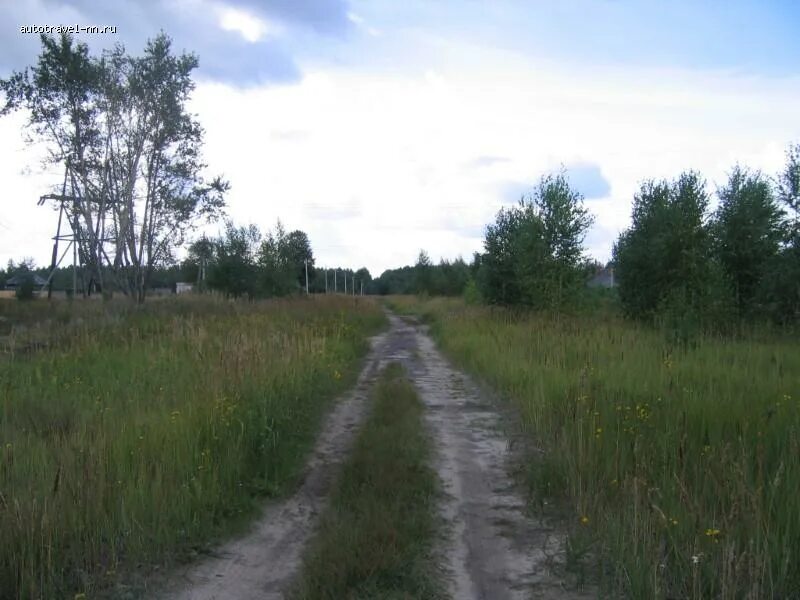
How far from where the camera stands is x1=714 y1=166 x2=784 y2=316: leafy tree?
20.0 metres

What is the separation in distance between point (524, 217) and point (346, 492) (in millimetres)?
17785

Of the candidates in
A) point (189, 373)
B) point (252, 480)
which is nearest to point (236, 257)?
point (189, 373)

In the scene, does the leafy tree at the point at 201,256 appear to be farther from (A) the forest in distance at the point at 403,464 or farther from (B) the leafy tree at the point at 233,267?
(A) the forest in distance at the point at 403,464

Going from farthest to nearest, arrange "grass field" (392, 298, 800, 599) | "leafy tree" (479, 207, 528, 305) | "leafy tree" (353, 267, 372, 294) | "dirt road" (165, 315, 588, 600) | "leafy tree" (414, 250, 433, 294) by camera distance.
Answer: "leafy tree" (353, 267, 372, 294) → "leafy tree" (414, 250, 433, 294) → "leafy tree" (479, 207, 528, 305) → "dirt road" (165, 315, 588, 600) → "grass field" (392, 298, 800, 599)

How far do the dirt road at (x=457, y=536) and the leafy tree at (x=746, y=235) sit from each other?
610 inches

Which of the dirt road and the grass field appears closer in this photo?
the grass field

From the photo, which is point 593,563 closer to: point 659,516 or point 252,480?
point 659,516

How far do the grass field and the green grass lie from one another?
2876mm

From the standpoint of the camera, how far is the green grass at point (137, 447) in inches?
160

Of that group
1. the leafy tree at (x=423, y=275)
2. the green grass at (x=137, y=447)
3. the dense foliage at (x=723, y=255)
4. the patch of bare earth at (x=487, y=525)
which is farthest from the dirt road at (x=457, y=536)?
the leafy tree at (x=423, y=275)

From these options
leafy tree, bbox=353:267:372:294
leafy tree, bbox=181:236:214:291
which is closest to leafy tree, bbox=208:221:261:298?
leafy tree, bbox=181:236:214:291

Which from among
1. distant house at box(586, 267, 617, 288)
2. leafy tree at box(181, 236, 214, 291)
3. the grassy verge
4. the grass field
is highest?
leafy tree at box(181, 236, 214, 291)

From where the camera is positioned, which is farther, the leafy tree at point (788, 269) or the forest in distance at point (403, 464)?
the leafy tree at point (788, 269)

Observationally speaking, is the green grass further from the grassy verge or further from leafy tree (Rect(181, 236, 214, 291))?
leafy tree (Rect(181, 236, 214, 291))
